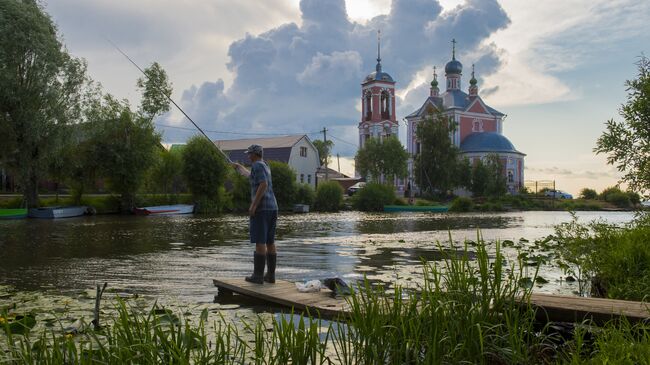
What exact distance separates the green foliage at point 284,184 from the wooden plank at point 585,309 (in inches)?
1927

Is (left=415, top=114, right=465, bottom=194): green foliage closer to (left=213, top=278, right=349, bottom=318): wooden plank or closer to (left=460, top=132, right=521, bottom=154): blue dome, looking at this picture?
(left=460, top=132, right=521, bottom=154): blue dome

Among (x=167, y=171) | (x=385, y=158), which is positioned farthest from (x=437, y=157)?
(x=167, y=171)

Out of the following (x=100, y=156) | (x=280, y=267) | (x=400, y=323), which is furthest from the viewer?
(x=100, y=156)

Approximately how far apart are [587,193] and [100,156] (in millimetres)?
60473

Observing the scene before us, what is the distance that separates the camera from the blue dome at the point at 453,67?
93.7 metres

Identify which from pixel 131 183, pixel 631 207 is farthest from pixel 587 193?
pixel 131 183

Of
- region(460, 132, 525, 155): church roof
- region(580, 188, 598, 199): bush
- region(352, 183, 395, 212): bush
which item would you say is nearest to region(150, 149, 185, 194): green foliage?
region(352, 183, 395, 212): bush

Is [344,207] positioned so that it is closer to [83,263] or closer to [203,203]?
[203,203]

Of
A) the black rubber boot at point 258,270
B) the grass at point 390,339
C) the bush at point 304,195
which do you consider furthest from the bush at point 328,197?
the grass at point 390,339

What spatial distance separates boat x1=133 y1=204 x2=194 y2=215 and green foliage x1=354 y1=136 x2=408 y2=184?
3130 cm

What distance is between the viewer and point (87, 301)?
29.7 ft

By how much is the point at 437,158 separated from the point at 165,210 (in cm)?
3939

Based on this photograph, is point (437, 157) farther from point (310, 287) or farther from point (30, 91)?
point (310, 287)

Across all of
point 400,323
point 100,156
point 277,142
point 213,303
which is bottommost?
point 213,303
